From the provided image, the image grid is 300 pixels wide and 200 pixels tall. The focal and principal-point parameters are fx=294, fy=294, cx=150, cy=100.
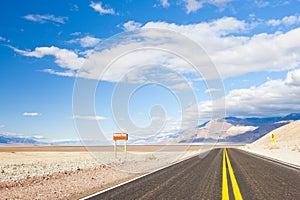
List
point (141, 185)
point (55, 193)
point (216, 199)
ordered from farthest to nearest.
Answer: point (141, 185), point (55, 193), point (216, 199)

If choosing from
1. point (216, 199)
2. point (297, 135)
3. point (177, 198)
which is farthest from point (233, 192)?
point (297, 135)

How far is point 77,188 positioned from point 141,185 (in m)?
2.44

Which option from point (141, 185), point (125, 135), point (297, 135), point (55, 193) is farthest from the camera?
point (297, 135)

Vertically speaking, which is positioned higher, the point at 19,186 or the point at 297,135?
the point at 297,135

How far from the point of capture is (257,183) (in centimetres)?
1093

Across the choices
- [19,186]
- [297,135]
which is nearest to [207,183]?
[19,186]

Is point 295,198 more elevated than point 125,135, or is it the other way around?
point 125,135

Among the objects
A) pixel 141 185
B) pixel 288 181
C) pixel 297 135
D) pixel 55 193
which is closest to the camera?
pixel 55 193

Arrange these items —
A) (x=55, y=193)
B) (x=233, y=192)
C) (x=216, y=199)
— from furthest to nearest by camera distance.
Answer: (x=55, y=193)
(x=233, y=192)
(x=216, y=199)

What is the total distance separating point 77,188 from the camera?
11.0 m

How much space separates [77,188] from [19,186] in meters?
2.55

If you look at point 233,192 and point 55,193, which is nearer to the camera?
point 233,192

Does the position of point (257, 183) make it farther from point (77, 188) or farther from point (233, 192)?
point (77, 188)

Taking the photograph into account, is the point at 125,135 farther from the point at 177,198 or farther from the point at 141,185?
the point at 177,198
